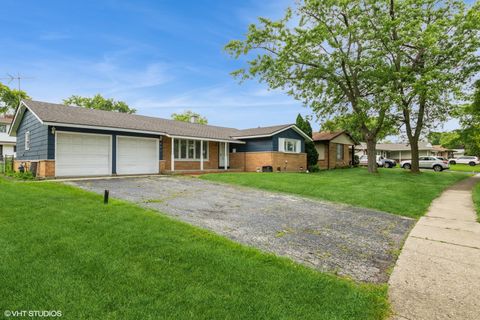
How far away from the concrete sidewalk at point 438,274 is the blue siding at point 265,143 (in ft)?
Result: 46.5

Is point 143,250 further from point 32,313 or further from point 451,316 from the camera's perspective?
point 451,316

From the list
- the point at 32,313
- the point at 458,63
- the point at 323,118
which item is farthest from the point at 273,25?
the point at 32,313

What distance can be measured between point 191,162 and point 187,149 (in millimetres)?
985

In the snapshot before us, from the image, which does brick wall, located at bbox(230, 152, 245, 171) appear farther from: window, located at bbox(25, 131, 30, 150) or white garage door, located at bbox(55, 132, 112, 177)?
window, located at bbox(25, 131, 30, 150)

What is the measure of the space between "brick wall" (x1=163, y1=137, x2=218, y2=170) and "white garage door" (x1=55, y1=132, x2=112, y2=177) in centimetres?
379

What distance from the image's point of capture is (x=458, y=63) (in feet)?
65.0

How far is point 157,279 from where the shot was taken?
3338 millimetres

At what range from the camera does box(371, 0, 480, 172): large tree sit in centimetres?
1731

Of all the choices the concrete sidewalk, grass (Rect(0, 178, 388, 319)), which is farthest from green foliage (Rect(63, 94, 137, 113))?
the concrete sidewalk

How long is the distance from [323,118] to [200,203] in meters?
17.8

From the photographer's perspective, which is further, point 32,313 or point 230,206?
point 230,206

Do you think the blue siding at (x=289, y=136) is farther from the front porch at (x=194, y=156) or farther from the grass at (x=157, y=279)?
the grass at (x=157, y=279)

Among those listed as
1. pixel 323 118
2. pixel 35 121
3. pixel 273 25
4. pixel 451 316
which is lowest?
pixel 451 316

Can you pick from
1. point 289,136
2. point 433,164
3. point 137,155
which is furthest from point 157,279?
point 433,164
